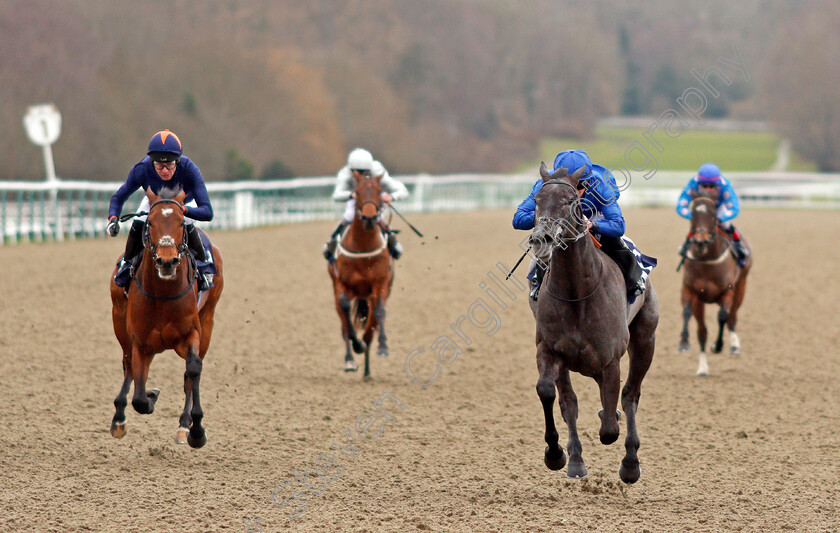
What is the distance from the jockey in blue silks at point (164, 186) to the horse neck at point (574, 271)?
7.31ft

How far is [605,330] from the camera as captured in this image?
5.27 meters

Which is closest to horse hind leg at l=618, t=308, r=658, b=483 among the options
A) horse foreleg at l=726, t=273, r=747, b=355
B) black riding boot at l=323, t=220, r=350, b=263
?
black riding boot at l=323, t=220, r=350, b=263

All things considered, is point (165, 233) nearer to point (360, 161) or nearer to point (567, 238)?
point (567, 238)

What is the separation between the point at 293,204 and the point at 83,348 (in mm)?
15583

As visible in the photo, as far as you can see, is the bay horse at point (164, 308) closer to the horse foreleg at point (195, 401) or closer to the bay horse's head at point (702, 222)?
the horse foreleg at point (195, 401)

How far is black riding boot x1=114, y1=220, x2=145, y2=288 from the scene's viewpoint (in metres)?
6.01

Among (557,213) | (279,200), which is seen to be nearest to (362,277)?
(557,213)

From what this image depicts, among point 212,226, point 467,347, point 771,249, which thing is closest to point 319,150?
point 212,226

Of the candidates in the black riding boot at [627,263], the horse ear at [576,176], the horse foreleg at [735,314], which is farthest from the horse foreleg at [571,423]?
the horse foreleg at [735,314]

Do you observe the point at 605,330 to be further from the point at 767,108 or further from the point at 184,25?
the point at 767,108

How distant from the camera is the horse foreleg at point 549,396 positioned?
5.25 meters

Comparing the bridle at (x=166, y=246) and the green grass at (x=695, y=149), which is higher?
the green grass at (x=695, y=149)

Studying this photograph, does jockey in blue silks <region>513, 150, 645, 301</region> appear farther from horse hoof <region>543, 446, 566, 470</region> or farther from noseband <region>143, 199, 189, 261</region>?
noseband <region>143, 199, 189, 261</region>

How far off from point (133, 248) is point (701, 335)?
5646 millimetres
